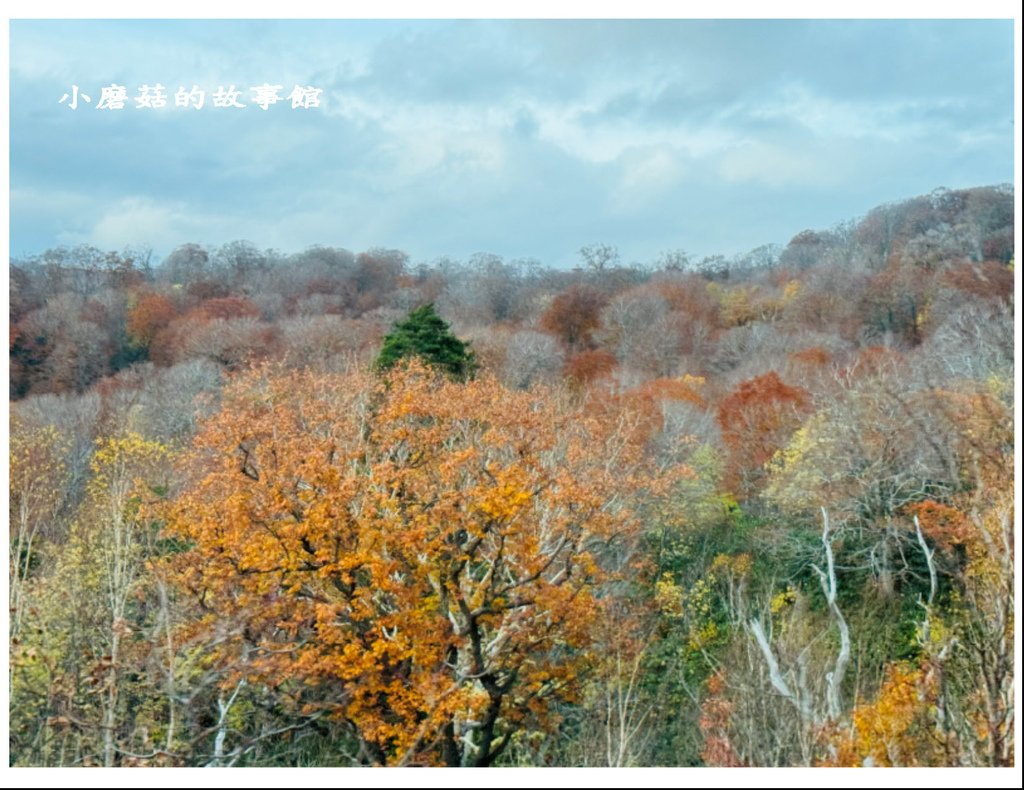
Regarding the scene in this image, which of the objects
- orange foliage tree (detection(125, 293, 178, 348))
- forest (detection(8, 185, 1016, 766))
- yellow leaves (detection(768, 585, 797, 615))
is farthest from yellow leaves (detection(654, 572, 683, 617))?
orange foliage tree (detection(125, 293, 178, 348))

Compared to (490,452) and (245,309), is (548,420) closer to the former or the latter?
(490,452)

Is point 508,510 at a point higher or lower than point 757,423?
lower

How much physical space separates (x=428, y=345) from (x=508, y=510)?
10.2 feet

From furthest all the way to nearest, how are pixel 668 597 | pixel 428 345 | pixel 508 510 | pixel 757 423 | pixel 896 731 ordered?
pixel 428 345 → pixel 757 423 → pixel 668 597 → pixel 508 510 → pixel 896 731

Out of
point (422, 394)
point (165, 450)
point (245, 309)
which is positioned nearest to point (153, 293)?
point (245, 309)

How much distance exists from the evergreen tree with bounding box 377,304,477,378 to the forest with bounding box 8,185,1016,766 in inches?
1.6

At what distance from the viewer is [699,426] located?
313 inches

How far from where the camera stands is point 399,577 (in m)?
5.77

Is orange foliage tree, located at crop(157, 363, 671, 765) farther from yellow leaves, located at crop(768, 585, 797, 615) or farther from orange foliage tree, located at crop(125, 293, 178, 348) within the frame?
orange foliage tree, located at crop(125, 293, 178, 348)

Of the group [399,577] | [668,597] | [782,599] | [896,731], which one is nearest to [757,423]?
[782,599]

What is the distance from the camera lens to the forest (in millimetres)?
5008

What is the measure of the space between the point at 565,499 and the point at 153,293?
4919mm

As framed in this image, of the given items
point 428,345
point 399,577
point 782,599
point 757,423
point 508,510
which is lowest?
point 782,599

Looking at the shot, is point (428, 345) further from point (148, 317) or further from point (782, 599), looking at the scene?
point (782, 599)
